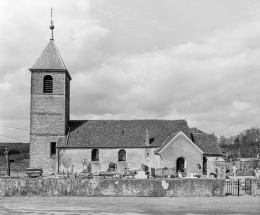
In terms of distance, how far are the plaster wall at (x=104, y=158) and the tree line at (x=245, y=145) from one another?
67.2 m

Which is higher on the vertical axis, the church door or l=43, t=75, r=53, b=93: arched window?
l=43, t=75, r=53, b=93: arched window

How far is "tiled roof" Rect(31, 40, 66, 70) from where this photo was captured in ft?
141

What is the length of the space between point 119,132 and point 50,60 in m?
11.7

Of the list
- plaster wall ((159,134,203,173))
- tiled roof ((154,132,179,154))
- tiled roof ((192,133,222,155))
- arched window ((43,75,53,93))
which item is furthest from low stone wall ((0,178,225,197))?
arched window ((43,75,53,93))

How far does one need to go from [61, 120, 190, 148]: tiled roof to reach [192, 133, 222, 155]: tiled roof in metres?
1.60

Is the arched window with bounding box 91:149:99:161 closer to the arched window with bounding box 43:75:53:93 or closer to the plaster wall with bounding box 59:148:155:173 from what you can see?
the plaster wall with bounding box 59:148:155:173

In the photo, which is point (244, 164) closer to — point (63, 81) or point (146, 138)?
point (146, 138)

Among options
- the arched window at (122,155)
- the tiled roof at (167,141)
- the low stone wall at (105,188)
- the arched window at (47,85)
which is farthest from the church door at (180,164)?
the arched window at (47,85)

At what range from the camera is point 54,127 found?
42.4 m

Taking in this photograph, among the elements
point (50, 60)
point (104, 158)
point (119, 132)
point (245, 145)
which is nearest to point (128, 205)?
point (104, 158)

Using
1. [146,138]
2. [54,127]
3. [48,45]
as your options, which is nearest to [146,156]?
[146,138]

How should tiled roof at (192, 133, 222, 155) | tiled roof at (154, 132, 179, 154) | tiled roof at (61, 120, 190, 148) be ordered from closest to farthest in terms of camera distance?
tiled roof at (154, 132, 179, 154) < tiled roof at (192, 133, 222, 155) < tiled roof at (61, 120, 190, 148)

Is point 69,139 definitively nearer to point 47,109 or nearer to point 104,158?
point 47,109

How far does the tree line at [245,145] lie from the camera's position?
10694cm
